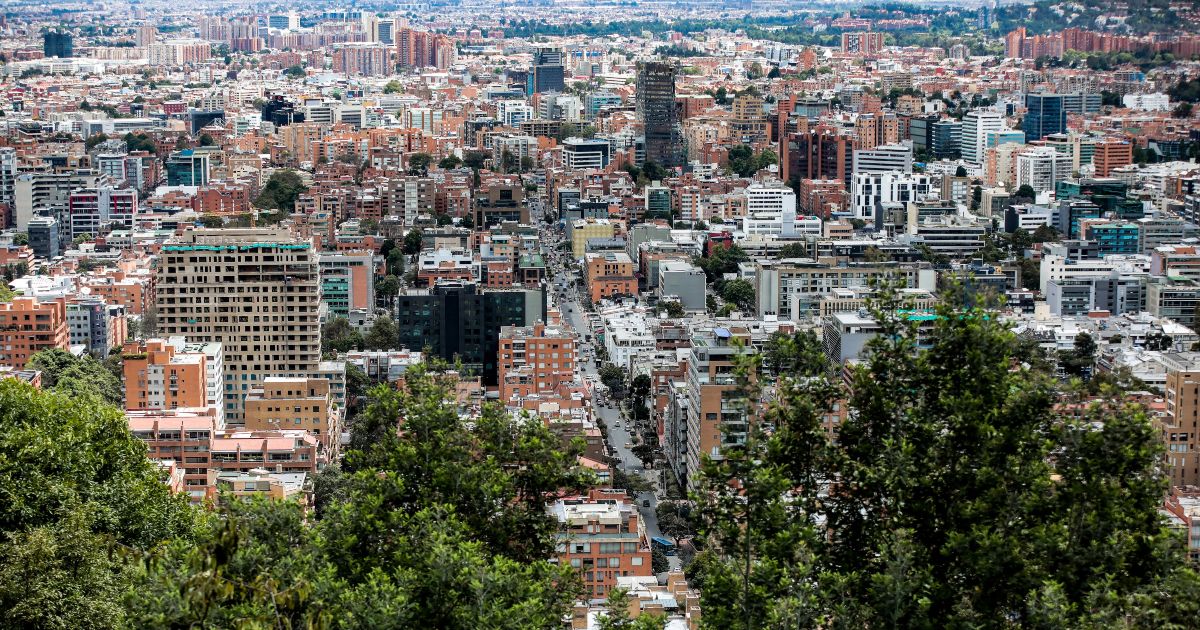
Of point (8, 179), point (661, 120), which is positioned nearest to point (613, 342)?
point (8, 179)

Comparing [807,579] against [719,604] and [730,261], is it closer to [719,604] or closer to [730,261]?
[719,604]

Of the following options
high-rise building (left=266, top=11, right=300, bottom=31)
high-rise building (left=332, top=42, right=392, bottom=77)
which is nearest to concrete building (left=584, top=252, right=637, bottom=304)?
high-rise building (left=332, top=42, right=392, bottom=77)

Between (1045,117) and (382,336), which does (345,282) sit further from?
(1045,117)

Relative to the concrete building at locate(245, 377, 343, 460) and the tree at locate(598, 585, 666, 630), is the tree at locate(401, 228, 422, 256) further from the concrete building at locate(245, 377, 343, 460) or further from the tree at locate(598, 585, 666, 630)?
the tree at locate(598, 585, 666, 630)

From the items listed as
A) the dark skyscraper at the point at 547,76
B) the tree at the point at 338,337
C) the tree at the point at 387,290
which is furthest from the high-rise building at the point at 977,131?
the tree at the point at 338,337

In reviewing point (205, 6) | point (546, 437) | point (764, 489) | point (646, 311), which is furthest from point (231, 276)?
point (205, 6)
